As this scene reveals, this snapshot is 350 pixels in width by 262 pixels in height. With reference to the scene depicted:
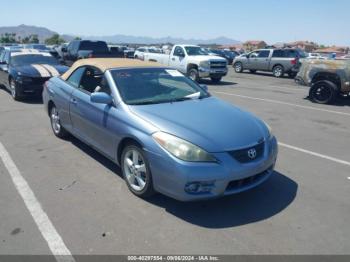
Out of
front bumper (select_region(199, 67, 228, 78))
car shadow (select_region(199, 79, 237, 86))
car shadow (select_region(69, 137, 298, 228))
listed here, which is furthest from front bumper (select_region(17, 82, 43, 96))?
car shadow (select_region(199, 79, 237, 86))

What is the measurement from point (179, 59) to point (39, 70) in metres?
8.57

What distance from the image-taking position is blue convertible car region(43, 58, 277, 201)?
3.78 m

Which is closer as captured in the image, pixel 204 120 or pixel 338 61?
pixel 204 120

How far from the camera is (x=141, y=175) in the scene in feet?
14.1

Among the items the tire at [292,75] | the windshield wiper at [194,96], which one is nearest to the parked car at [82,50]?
the tire at [292,75]

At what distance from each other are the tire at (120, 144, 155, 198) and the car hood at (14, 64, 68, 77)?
7.32 metres

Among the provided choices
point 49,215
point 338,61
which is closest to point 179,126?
point 49,215

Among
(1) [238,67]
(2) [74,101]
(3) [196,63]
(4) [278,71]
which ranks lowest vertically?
(1) [238,67]

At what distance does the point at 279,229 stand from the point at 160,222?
4.14 ft

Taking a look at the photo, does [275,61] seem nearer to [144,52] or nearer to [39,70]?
[144,52]

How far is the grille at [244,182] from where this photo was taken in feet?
12.8

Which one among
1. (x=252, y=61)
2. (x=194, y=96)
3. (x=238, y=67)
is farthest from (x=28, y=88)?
(x=238, y=67)

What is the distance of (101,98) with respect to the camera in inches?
183

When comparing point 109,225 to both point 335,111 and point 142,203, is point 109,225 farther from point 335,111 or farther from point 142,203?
point 335,111
